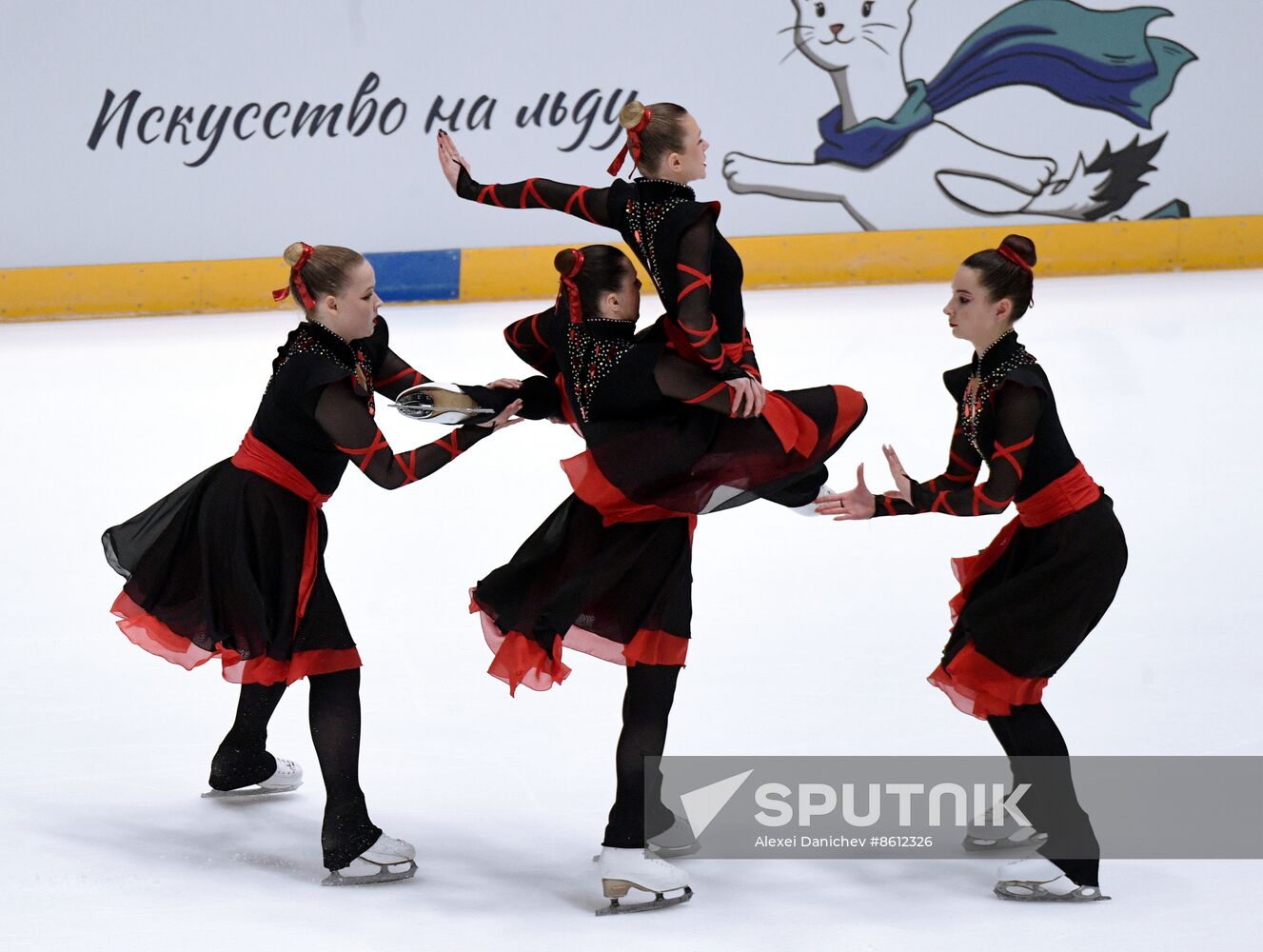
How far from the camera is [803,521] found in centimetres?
531

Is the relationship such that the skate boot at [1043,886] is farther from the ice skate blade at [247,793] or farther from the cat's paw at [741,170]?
the cat's paw at [741,170]

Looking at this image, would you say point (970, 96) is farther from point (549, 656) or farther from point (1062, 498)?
point (549, 656)

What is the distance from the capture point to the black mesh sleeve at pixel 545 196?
2.90 metres

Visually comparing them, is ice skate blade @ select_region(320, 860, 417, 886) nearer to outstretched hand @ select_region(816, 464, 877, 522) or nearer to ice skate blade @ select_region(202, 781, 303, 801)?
ice skate blade @ select_region(202, 781, 303, 801)

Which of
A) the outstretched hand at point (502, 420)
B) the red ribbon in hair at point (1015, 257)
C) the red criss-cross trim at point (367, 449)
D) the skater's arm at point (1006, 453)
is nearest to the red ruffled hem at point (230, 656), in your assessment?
the red criss-cross trim at point (367, 449)

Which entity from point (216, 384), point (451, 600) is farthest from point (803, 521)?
point (216, 384)

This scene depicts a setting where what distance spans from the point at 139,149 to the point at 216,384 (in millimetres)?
4110

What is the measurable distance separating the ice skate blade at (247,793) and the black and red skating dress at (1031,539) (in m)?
1.47

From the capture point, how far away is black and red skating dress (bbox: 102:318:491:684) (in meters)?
2.71

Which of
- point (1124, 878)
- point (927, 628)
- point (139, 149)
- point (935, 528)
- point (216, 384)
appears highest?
point (139, 149)

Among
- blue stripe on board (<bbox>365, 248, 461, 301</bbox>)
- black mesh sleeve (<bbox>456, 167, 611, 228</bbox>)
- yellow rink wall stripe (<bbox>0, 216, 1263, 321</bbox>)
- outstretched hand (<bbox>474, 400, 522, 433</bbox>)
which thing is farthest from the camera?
blue stripe on board (<bbox>365, 248, 461, 301</bbox>)

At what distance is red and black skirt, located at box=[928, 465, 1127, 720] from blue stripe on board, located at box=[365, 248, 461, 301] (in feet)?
30.6

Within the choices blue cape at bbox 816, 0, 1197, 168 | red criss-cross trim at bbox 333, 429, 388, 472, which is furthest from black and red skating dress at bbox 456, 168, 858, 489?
blue cape at bbox 816, 0, 1197, 168

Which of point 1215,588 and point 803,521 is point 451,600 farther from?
point 1215,588
